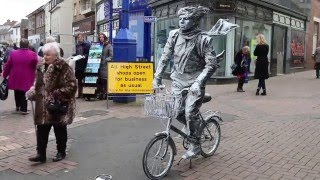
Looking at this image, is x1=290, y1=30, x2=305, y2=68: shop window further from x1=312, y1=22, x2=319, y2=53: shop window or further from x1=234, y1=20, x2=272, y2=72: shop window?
x1=234, y1=20, x2=272, y2=72: shop window

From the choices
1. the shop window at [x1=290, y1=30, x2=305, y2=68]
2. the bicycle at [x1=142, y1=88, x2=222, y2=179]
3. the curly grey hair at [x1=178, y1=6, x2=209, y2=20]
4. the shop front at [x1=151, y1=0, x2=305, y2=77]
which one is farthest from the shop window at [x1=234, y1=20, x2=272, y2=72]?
the bicycle at [x1=142, y1=88, x2=222, y2=179]

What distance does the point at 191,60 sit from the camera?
17.1 ft

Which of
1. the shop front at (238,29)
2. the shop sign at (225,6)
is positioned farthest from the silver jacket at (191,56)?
→ the shop sign at (225,6)

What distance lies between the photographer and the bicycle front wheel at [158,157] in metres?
4.73

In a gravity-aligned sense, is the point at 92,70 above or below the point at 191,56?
below

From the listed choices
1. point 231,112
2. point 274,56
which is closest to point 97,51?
point 231,112

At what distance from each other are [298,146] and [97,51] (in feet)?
21.5

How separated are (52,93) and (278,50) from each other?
755 inches

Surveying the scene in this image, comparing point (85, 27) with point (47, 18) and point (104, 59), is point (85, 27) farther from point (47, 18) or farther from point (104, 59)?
point (104, 59)

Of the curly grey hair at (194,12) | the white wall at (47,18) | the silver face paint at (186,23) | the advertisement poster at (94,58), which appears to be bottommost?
the advertisement poster at (94,58)

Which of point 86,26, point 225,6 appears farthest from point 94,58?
point 86,26

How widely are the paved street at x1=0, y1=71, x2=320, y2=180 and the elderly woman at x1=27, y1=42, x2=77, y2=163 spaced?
532 millimetres

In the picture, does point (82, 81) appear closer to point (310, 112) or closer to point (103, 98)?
point (103, 98)

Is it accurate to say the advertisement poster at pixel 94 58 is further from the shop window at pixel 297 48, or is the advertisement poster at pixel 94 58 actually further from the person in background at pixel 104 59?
the shop window at pixel 297 48
